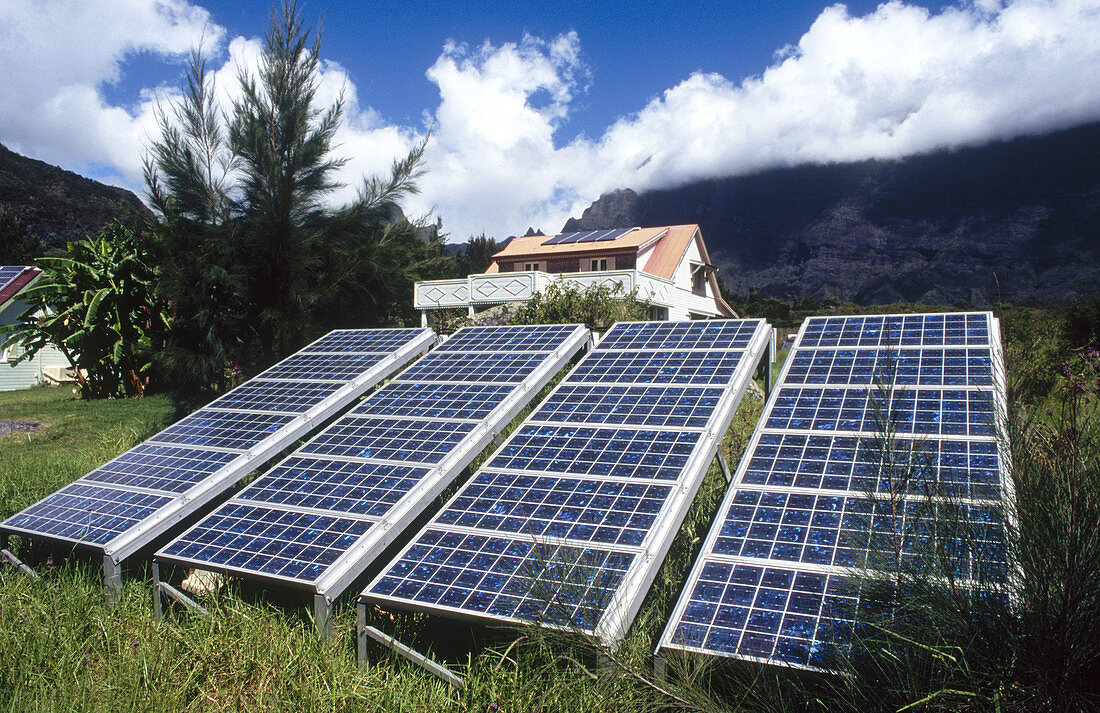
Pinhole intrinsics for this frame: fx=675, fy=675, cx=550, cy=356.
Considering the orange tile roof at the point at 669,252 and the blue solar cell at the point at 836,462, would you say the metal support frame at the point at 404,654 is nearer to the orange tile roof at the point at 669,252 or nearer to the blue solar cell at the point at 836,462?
the blue solar cell at the point at 836,462

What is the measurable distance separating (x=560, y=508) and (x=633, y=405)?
7.03 ft

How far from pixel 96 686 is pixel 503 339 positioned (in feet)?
22.9

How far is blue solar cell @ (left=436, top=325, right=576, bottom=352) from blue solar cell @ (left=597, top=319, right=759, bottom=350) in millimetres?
819

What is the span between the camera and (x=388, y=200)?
16.9m

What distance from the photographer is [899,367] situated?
7.20m

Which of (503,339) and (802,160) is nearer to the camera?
(503,339)

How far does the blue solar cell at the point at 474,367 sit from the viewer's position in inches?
360

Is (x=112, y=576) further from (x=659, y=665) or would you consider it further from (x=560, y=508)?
(x=659, y=665)

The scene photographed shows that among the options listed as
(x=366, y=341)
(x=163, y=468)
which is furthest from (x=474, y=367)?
(x=163, y=468)

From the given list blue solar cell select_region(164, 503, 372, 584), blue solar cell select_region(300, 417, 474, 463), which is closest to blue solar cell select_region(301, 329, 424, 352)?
blue solar cell select_region(300, 417, 474, 463)

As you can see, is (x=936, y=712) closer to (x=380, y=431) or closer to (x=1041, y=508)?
(x=1041, y=508)

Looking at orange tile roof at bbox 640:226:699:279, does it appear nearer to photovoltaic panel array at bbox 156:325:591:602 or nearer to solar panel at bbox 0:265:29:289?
solar panel at bbox 0:265:29:289

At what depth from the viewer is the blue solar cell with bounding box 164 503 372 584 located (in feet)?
18.5

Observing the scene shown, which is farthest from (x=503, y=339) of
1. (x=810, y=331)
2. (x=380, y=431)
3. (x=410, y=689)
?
(x=410, y=689)
